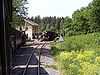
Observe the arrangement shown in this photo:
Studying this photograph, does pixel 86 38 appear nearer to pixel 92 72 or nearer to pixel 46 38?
pixel 92 72

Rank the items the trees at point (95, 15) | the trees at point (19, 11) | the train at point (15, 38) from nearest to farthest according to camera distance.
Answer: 1. the train at point (15, 38)
2. the trees at point (95, 15)
3. the trees at point (19, 11)

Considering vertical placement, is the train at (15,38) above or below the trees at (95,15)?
below

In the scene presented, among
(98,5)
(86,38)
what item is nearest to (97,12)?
(98,5)

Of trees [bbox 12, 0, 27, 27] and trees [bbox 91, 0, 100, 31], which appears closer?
trees [bbox 91, 0, 100, 31]

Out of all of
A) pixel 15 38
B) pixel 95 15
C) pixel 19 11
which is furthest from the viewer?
pixel 19 11

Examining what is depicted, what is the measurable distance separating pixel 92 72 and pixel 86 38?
27687 mm

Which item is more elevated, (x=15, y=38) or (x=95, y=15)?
(x=95, y=15)

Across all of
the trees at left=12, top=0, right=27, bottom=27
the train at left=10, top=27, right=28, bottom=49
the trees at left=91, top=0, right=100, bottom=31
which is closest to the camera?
the train at left=10, top=27, right=28, bottom=49

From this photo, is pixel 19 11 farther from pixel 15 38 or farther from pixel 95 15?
pixel 15 38

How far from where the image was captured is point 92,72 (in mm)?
9719

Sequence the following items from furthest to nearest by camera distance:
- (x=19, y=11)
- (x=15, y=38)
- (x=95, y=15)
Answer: (x=19, y=11), (x=95, y=15), (x=15, y=38)

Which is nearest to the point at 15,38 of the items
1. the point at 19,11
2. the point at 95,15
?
the point at 95,15

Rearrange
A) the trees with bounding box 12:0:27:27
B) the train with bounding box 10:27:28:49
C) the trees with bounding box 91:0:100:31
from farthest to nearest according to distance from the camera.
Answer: the trees with bounding box 12:0:27:27 → the trees with bounding box 91:0:100:31 → the train with bounding box 10:27:28:49

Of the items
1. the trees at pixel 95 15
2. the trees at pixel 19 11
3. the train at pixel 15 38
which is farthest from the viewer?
the trees at pixel 19 11
